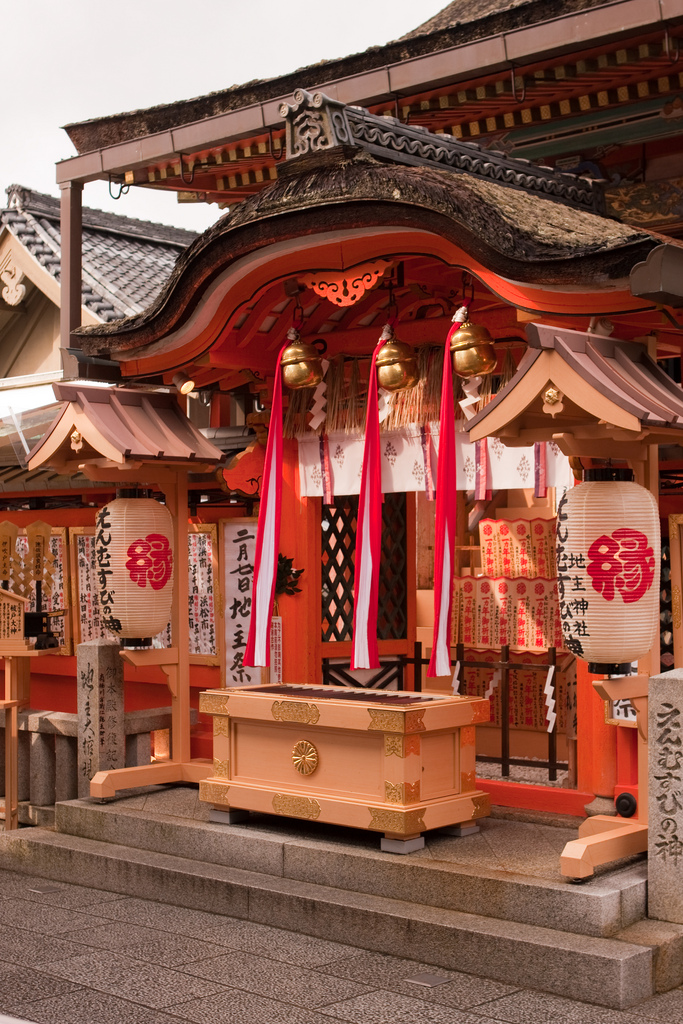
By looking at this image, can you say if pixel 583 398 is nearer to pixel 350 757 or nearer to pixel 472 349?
pixel 472 349

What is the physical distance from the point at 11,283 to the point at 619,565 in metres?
10.9

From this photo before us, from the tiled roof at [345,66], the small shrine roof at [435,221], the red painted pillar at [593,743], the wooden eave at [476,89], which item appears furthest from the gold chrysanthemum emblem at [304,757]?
the tiled roof at [345,66]

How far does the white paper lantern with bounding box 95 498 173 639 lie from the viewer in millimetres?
8289

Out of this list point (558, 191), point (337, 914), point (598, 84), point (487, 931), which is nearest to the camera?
point (487, 931)

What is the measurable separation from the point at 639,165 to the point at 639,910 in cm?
520

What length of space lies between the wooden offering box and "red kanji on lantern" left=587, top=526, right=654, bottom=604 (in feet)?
4.68

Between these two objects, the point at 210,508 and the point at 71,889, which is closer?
the point at 71,889

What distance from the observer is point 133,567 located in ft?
27.2

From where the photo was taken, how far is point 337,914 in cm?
643

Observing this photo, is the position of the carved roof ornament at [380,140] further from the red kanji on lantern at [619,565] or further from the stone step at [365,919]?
the stone step at [365,919]

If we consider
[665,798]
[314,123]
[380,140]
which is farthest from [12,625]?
[665,798]

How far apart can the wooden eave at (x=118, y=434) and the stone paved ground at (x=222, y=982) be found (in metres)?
3.09

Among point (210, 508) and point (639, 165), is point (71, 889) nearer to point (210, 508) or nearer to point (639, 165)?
point (210, 508)

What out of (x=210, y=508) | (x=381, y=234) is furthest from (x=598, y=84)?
(x=210, y=508)
